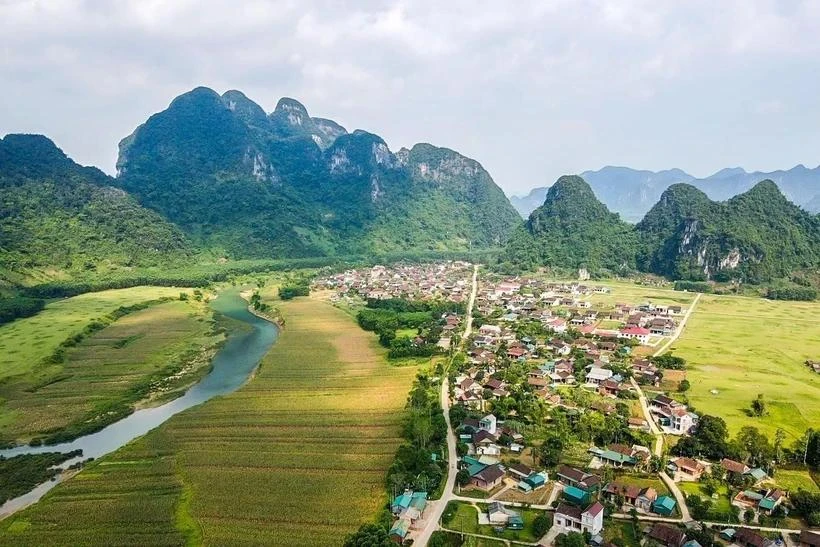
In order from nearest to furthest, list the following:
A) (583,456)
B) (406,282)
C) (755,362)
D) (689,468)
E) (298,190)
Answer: (689,468)
(583,456)
(755,362)
(406,282)
(298,190)

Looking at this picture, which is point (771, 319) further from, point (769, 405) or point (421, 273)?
point (421, 273)

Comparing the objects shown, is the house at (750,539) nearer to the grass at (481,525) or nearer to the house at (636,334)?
the grass at (481,525)

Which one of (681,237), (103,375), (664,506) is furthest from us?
(681,237)

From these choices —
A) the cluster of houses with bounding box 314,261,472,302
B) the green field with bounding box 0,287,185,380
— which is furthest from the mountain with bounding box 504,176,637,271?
the green field with bounding box 0,287,185,380

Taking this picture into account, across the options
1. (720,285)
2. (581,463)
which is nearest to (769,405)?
(581,463)

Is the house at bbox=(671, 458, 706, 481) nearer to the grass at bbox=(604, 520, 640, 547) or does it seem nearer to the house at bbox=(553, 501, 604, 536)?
the grass at bbox=(604, 520, 640, 547)

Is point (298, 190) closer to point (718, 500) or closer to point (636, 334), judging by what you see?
point (636, 334)

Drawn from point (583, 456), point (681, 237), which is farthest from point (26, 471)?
point (681, 237)
